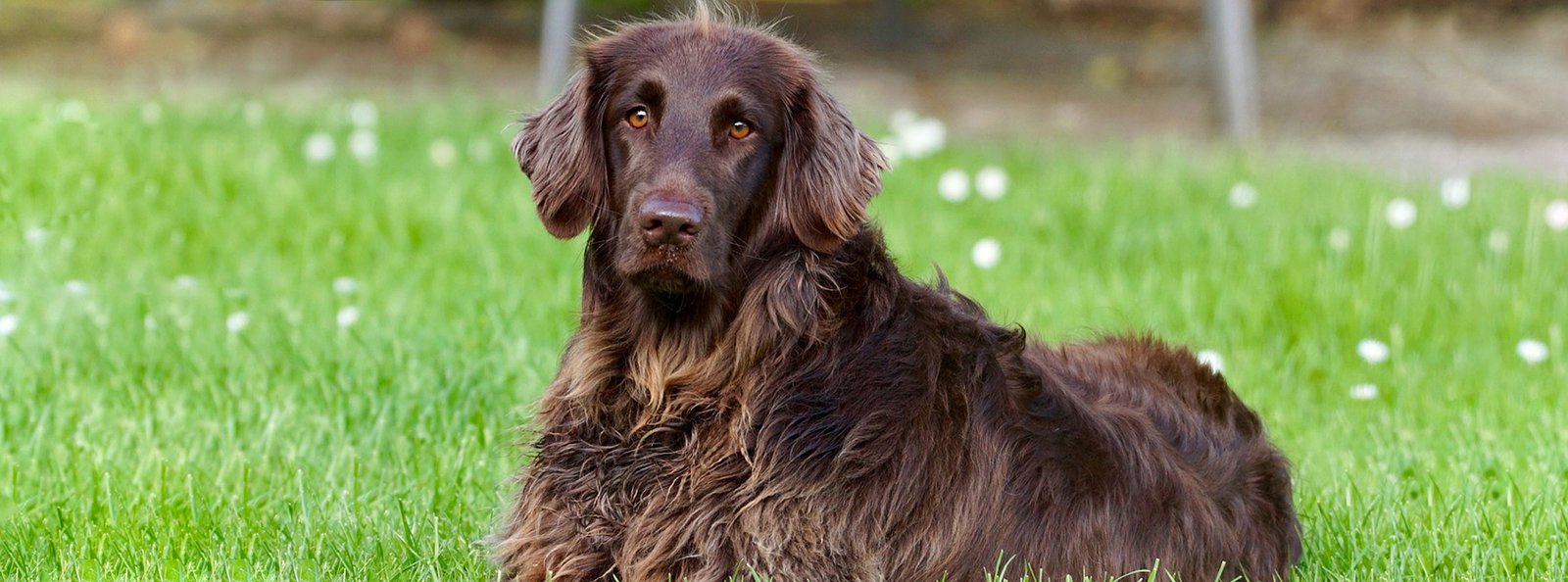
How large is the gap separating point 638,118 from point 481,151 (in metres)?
5.22

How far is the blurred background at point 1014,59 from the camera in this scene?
11375 mm

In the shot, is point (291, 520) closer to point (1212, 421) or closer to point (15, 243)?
point (1212, 421)

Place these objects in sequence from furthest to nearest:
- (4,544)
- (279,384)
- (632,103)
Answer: (279,384)
(4,544)
(632,103)

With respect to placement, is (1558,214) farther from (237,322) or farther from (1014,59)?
(1014,59)

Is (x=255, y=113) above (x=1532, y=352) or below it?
above

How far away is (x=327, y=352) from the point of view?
16.6ft

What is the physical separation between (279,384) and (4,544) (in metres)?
1.34

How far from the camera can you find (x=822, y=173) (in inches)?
123

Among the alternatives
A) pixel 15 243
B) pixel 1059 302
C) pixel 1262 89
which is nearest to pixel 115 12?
pixel 15 243

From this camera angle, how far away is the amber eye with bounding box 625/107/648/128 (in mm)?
3098

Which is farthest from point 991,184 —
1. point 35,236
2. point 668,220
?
point 668,220

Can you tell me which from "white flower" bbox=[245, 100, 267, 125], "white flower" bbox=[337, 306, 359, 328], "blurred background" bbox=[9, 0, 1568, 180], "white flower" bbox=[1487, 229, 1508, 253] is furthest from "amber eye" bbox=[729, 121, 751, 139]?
"blurred background" bbox=[9, 0, 1568, 180]

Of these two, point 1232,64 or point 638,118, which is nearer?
point 638,118

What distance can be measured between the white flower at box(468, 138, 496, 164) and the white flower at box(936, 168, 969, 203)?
225 centimetres
